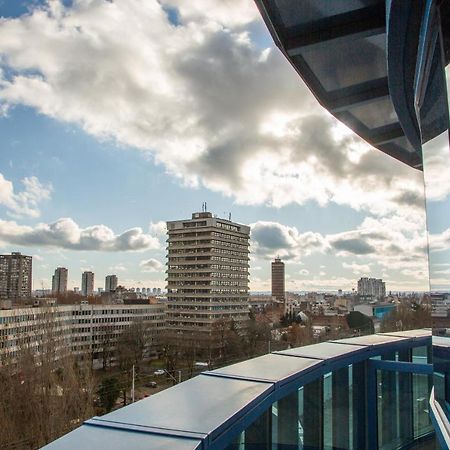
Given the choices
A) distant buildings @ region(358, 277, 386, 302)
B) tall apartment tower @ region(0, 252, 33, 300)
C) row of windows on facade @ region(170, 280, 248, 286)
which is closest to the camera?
distant buildings @ region(358, 277, 386, 302)

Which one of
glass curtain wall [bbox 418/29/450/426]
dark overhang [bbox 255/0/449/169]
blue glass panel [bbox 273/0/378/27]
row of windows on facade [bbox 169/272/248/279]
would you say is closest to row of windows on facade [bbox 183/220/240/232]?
row of windows on facade [bbox 169/272/248/279]

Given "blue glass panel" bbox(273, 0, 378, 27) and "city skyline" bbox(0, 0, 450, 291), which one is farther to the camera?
"city skyline" bbox(0, 0, 450, 291)

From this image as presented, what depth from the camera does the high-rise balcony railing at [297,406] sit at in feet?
3.35

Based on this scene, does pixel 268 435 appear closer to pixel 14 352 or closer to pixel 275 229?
pixel 14 352

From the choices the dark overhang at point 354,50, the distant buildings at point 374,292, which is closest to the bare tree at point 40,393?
the distant buildings at point 374,292

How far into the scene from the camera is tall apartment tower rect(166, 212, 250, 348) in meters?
36.6

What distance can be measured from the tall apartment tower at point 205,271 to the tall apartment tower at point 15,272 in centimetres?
1631

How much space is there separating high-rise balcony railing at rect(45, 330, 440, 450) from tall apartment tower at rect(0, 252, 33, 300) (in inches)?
1836

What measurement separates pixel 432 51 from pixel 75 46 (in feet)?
30.9

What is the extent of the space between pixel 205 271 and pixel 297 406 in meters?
36.7

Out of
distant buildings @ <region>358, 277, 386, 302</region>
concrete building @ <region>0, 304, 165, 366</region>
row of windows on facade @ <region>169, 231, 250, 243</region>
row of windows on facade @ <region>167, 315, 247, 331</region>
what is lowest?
row of windows on facade @ <region>167, 315, 247, 331</region>

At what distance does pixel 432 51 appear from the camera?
1253 millimetres

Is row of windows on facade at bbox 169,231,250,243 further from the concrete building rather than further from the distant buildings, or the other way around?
the distant buildings

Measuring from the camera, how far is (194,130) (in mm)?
20531
